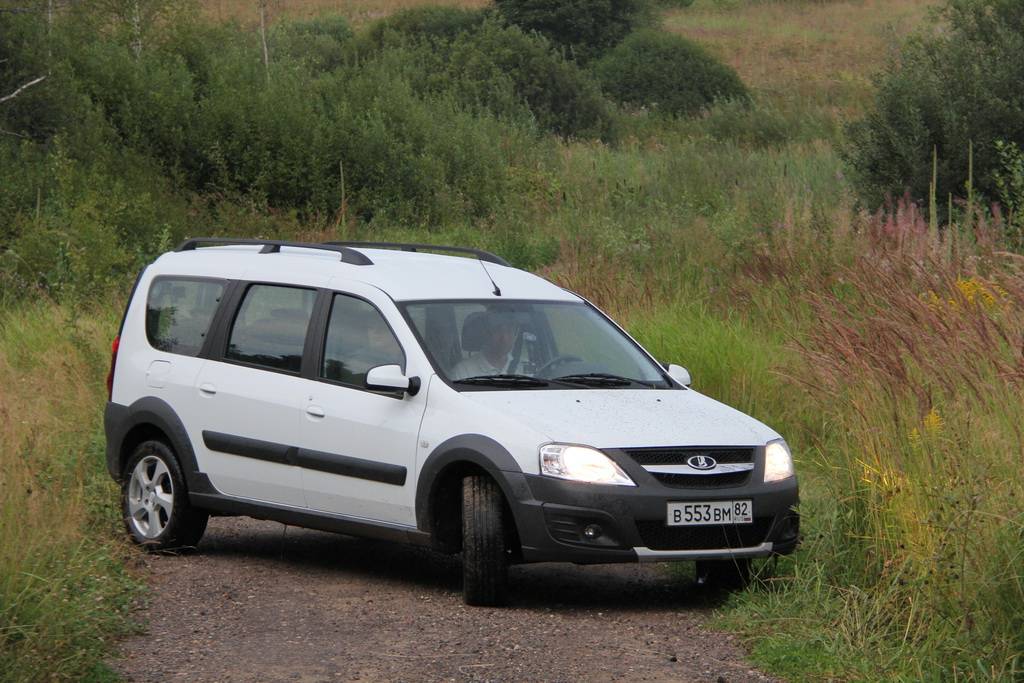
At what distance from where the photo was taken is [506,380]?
855 centimetres

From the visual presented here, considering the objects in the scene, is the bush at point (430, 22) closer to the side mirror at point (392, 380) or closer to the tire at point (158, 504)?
the tire at point (158, 504)

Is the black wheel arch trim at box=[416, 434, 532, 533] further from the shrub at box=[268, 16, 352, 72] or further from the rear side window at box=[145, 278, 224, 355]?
the shrub at box=[268, 16, 352, 72]

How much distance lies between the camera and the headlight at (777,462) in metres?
8.15

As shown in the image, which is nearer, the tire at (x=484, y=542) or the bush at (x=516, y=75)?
the tire at (x=484, y=542)

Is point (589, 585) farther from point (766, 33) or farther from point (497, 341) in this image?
point (766, 33)

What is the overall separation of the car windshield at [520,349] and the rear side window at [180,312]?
1.58 m

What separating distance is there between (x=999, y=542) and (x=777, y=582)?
2005 millimetres

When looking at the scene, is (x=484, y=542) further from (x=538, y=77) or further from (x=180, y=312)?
(x=538, y=77)

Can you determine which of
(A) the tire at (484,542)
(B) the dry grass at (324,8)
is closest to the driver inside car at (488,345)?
(A) the tire at (484,542)

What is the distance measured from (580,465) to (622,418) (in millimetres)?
434

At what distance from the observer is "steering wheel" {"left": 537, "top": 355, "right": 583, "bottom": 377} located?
8789 millimetres

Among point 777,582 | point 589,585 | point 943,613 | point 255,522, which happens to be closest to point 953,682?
point 943,613

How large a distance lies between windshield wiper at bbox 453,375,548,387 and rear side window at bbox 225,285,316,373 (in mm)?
1072

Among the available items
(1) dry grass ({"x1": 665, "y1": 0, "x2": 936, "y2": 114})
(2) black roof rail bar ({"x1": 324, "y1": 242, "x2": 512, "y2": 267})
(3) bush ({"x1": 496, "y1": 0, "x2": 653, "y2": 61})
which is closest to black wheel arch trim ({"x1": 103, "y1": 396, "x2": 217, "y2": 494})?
(2) black roof rail bar ({"x1": 324, "y1": 242, "x2": 512, "y2": 267})
